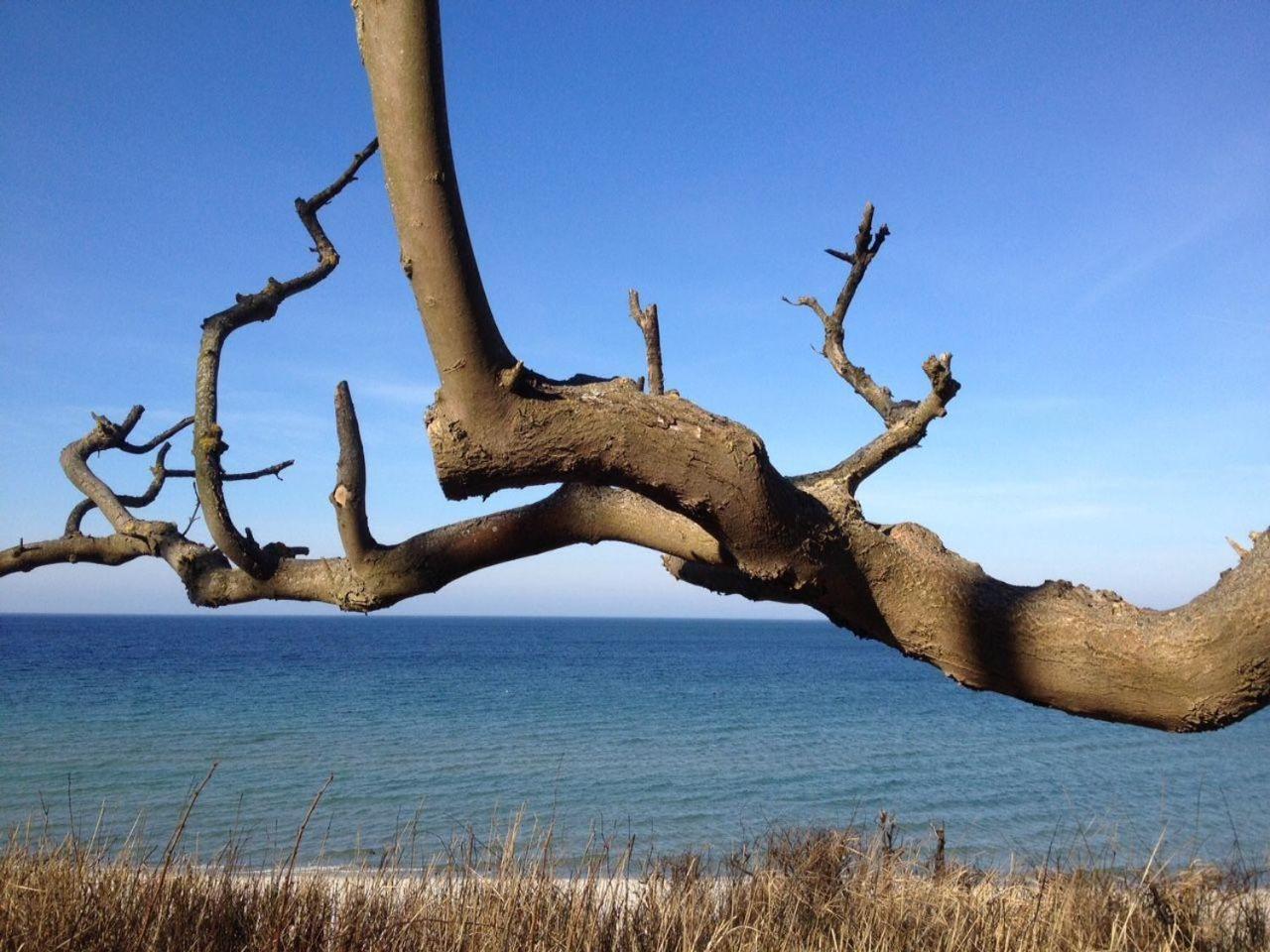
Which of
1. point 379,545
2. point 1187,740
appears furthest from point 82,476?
point 1187,740

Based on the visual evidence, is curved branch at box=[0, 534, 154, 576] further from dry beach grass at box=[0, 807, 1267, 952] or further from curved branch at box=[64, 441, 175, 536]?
dry beach grass at box=[0, 807, 1267, 952]

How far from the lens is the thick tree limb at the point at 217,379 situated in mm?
2744

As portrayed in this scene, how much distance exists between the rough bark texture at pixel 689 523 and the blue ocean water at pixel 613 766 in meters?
2.85

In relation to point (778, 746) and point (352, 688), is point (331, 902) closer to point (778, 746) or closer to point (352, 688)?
point (778, 746)

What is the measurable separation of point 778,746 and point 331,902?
20346mm

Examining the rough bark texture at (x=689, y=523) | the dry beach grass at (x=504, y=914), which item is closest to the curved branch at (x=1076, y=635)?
the rough bark texture at (x=689, y=523)

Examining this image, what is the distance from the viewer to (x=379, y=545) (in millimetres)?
2766

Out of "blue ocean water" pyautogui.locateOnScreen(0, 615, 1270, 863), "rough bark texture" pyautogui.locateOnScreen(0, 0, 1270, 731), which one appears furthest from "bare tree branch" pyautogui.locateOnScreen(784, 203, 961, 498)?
"blue ocean water" pyautogui.locateOnScreen(0, 615, 1270, 863)

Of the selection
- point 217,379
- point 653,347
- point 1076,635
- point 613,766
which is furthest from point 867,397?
point 613,766

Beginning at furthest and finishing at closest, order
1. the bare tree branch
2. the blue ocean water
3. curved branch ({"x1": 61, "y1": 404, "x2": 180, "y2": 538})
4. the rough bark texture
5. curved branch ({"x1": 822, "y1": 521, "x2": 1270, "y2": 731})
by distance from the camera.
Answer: the blue ocean water, curved branch ({"x1": 61, "y1": 404, "x2": 180, "y2": 538}), the bare tree branch, curved branch ({"x1": 822, "y1": 521, "x2": 1270, "y2": 731}), the rough bark texture

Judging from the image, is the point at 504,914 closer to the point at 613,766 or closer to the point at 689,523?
the point at 689,523

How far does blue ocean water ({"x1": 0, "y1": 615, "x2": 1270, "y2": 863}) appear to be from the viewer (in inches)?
543

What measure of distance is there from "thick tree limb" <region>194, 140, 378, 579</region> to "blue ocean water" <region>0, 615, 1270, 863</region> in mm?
3680

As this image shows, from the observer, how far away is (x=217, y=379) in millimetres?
2914
